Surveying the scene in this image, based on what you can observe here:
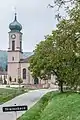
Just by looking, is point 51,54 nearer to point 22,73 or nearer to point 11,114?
point 11,114

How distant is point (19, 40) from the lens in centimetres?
10625

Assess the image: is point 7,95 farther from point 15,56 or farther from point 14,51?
point 14,51

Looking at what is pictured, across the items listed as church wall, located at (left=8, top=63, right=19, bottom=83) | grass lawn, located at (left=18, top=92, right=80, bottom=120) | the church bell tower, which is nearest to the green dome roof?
the church bell tower

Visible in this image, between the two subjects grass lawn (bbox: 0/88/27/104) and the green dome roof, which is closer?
grass lawn (bbox: 0/88/27/104)

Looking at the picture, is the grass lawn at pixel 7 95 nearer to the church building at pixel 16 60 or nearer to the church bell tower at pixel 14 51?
the church building at pixel 16 60

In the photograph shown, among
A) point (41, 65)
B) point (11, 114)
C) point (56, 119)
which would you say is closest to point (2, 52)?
point (41, 65)

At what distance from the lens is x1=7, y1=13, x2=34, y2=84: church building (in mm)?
104500

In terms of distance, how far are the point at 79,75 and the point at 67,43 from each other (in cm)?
532

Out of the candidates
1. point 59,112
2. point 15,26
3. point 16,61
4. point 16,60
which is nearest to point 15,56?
point 16,60

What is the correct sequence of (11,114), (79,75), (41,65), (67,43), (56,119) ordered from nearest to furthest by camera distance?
(67,43) → (56,119) → (79,75) → (11,114) → (41,65)

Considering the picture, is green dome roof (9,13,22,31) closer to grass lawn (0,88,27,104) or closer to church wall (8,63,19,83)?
church wall (8,63,19,83)

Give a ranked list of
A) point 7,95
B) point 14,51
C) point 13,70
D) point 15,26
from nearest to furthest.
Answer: point 7,95 < point 13,70 < point 15,26 < point 14,51

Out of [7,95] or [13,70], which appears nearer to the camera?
[7,95]

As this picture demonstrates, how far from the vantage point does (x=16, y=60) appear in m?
106
